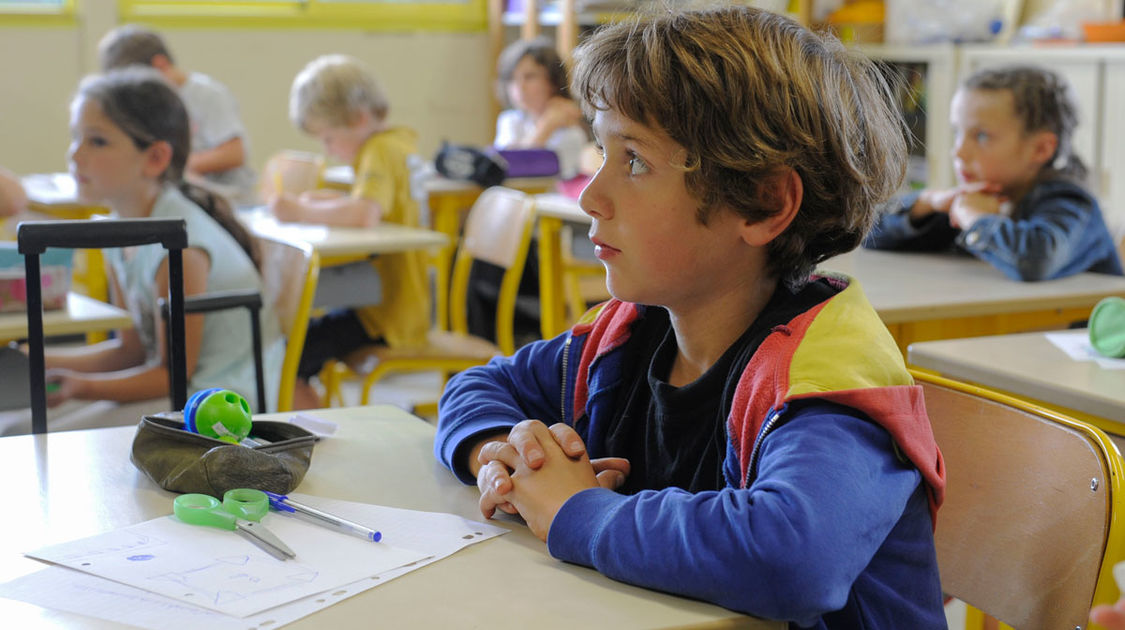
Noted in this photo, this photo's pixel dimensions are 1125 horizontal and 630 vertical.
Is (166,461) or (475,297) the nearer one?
(166,461)

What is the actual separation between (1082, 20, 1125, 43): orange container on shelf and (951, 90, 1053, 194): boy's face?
208 cm

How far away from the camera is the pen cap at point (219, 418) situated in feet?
3.61

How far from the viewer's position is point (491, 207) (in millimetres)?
3242

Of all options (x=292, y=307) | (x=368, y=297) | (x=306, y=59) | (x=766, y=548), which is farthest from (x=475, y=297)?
(x=766, y=548)

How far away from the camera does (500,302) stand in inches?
124

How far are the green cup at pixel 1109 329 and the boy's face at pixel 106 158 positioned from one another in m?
1.80

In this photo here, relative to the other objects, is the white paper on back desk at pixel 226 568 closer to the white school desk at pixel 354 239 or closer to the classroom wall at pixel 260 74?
the white school desk at pixel 354 239

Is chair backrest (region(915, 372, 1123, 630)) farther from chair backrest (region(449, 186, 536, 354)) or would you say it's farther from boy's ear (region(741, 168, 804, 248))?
chair backrest (region(449, 186, 536, 354))

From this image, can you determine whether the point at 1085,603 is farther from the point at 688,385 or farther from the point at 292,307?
the point at 292,307

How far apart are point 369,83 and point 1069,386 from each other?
2591mm

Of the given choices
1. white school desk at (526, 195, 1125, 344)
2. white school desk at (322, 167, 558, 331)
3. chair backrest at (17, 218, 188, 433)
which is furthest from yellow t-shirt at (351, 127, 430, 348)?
chair backrest at (17, 218, 188, 433)

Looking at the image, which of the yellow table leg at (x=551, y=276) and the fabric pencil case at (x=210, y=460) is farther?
the yellow table leg at (x=551, y=276)

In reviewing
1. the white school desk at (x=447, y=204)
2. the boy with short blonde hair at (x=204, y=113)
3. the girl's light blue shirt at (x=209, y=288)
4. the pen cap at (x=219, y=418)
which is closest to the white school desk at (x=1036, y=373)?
the pen cap at (x=219, y=418)

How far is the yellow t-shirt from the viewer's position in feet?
10.1
